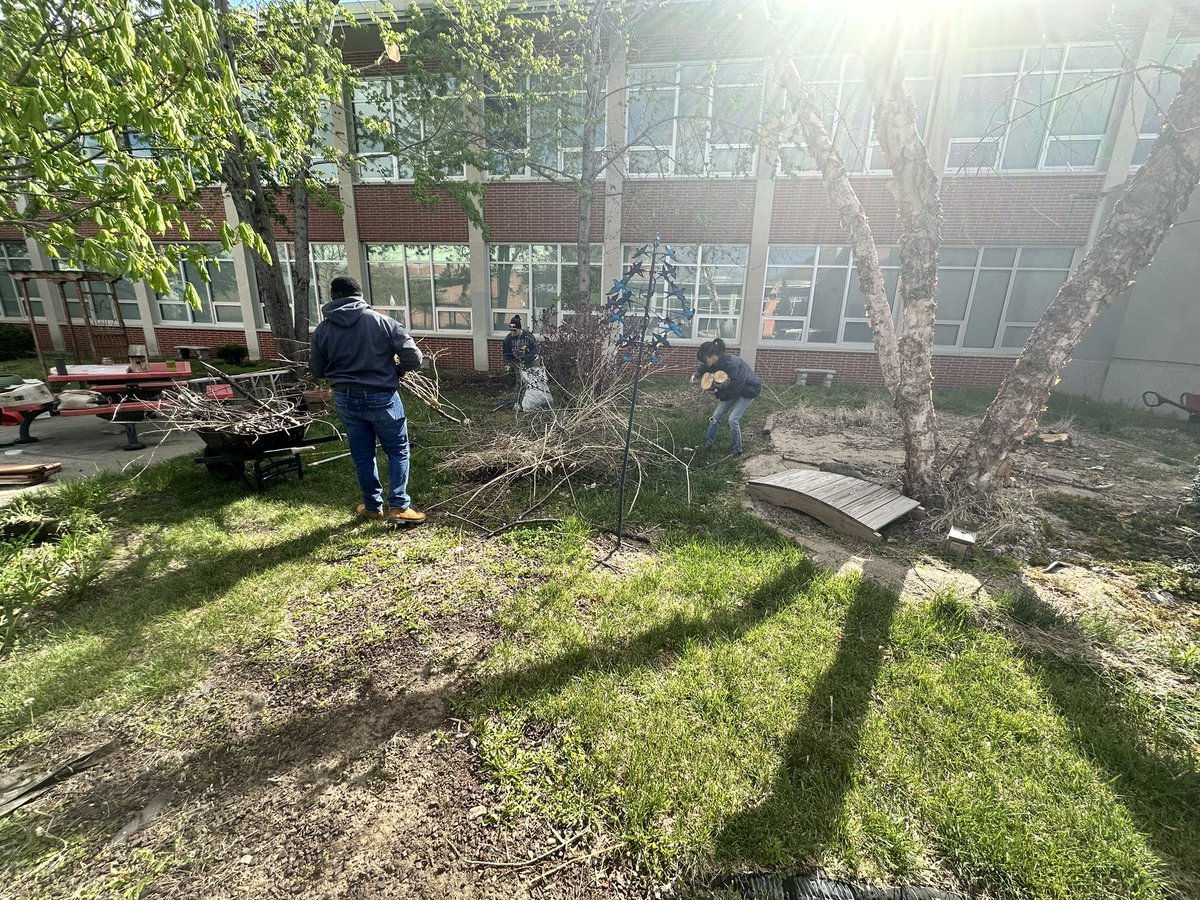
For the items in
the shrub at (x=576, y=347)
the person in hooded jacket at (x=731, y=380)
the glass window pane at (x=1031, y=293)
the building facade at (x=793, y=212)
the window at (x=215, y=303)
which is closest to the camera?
the person in hooded jacket at (x=731, y=380)

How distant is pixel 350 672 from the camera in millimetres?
2891

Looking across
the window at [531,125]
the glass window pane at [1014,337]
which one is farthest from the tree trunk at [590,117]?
the glass window pane at [1014,337]

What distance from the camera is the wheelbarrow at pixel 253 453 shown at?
4930 mm

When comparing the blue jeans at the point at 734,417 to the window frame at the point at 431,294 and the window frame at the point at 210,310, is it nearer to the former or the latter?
the window frame at the point at 431,294

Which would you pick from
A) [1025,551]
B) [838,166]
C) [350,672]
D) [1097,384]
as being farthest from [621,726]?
[1097,384]

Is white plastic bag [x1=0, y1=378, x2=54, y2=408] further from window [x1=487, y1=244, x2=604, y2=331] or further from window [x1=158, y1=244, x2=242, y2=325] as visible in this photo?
window [x1=487, y1=244, x2=604, y2=331]

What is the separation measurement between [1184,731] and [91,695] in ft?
19.7

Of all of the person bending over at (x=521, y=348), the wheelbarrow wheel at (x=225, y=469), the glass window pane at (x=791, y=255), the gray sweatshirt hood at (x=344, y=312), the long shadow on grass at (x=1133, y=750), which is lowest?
the long shadow on grass at (x=1133, y=750)

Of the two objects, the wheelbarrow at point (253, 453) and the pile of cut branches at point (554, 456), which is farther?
the pile of cut branches at point (554, 456)

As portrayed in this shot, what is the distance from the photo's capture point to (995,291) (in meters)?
12.1

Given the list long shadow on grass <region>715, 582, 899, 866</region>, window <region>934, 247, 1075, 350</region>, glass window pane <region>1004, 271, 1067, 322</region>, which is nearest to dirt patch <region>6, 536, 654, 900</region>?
long shadow on grass <region>715, 582, 899, 866</region>

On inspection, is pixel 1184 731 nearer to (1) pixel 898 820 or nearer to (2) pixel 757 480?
(1) pixel 898 820

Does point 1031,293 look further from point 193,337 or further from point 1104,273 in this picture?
point 193,337

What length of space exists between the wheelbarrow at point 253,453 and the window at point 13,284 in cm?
1942
